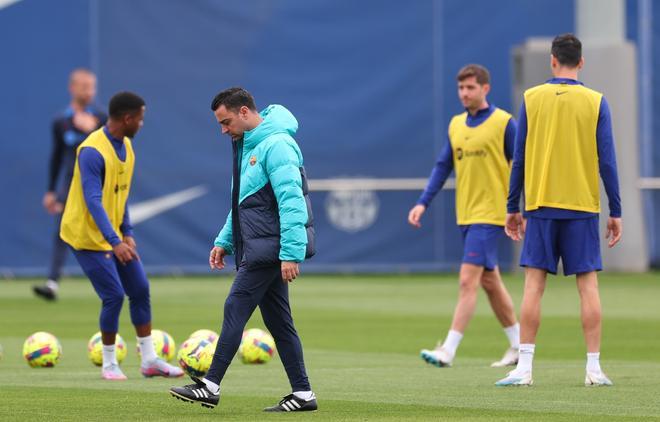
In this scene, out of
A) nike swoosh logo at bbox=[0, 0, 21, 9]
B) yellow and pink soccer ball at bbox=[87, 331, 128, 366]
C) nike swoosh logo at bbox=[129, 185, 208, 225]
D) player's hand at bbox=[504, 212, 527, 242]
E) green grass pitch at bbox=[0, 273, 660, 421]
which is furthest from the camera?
nike swoosh logo at bbox=[129, 185, 208, 225]

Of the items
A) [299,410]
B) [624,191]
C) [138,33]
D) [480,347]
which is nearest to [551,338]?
[480,347]

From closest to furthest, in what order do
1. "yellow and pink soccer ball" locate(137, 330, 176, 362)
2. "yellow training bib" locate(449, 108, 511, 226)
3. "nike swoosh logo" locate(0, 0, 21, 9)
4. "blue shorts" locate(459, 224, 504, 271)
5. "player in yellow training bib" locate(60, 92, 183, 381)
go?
"player in yellow training bib" locate(60, 92, 183, 381) → "yellow and pink soccer ball" locate(137, 330, 176, 362) → "blue shorts" locate(459, 224, 504, 271) → "yellow training bib" locate(449, 108, 511, 226) → "nike swoosh logo" locate(0, 0, 21, 9)

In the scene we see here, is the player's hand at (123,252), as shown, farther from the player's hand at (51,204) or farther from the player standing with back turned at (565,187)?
the player's hand at (51,204)

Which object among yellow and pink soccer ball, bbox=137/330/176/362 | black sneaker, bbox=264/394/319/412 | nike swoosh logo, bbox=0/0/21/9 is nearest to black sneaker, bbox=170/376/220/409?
black sneaker, bbox=264/394/319/412

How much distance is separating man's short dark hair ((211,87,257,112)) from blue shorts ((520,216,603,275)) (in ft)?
A: 8.01

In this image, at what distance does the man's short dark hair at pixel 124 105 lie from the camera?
36.4 ft

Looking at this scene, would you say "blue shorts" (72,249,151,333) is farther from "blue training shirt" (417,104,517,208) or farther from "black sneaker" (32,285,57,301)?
"black sneaker" (32,285,57,301)

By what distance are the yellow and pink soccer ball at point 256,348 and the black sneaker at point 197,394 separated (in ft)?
12.4

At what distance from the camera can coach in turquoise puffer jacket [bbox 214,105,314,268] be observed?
8492 millimetres

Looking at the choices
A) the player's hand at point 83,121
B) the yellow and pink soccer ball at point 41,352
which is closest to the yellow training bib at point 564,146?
the yellow and pink soccer ball at point 41,352

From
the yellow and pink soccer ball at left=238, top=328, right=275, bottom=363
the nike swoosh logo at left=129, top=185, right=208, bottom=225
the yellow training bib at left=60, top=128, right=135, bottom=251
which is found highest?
the yellow training bib at left=60, top=128, right=135, bottom=251

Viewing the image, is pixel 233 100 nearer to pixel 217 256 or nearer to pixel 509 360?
pixel 217 256

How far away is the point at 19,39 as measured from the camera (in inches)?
1003

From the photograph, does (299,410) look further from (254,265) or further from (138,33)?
(138,33)
